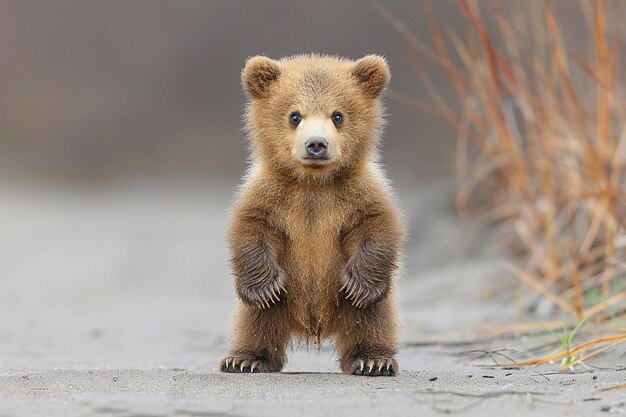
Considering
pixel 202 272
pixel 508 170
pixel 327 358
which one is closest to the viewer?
pixel 327 358

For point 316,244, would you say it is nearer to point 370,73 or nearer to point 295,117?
point 295,117

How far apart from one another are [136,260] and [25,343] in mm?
4383

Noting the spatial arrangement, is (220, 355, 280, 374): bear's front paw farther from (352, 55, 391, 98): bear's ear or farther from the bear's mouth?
(352, 55, 391, 98): bear's ear

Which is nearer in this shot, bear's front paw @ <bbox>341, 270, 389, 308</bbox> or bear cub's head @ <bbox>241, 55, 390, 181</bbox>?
bear's front paw @ <bbox>341, 270, 389, 308</bbox>

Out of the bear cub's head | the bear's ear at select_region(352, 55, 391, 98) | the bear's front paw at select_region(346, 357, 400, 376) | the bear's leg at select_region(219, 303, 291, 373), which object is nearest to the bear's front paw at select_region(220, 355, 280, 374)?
the bear's leg at select_region(219, 303, 291, 373)

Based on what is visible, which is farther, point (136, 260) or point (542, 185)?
point (136, 260)

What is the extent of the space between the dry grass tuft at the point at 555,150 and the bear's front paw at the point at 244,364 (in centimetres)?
181

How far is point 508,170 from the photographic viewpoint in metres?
7.16

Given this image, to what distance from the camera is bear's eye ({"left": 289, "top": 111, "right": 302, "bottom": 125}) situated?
4647mm

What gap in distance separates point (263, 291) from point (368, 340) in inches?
18.4

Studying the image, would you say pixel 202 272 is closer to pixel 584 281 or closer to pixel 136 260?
pixel 136 260

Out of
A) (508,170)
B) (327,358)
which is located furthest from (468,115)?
(327,358)

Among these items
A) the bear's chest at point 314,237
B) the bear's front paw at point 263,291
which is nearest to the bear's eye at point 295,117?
the bear's chest at point 314,237

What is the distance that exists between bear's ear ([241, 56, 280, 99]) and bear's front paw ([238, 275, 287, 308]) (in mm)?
874
